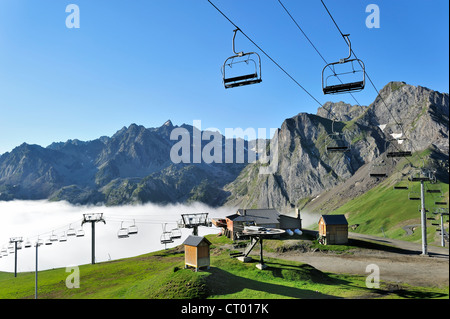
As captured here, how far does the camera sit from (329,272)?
51.4 meters

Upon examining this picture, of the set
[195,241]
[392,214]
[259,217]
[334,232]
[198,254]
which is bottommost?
[392,214]

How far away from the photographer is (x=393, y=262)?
57.3 meters

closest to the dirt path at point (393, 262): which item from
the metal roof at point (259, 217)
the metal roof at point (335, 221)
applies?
the metal roof at point (335, 221)

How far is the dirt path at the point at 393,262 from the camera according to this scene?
46031 mm

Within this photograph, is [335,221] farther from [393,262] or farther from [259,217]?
[259,217]

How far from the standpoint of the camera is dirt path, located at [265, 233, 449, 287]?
1812 inches

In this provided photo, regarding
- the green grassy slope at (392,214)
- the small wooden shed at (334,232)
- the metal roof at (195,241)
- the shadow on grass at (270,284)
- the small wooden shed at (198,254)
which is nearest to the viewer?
the shadow on grass at (270,284)

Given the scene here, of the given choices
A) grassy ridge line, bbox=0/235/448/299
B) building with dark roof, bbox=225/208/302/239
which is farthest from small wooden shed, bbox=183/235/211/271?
building with dark roof, bbox=225/208/302/239

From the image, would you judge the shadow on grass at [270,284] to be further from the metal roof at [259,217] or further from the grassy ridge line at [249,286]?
the metal roof at [259,217]

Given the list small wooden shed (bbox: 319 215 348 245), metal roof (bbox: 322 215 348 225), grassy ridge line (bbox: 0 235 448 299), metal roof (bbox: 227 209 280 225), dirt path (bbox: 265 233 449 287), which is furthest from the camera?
metal roof (bbox: 227 209 280 225)

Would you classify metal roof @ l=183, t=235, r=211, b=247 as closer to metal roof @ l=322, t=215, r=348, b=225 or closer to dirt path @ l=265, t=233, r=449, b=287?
dirt path @ l=265, t=233, r=449, b=287

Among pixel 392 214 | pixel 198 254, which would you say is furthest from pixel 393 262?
pixel 392 214

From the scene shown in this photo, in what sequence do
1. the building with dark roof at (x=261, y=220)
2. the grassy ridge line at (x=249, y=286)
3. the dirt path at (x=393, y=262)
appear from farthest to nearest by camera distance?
the building with dark roof at (x=261, y=220), the dirt path at (x=393, y=262), the grassy ridge line at (x=249, y=286)

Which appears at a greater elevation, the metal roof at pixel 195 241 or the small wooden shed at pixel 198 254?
the metal roof at pixel 195 241
